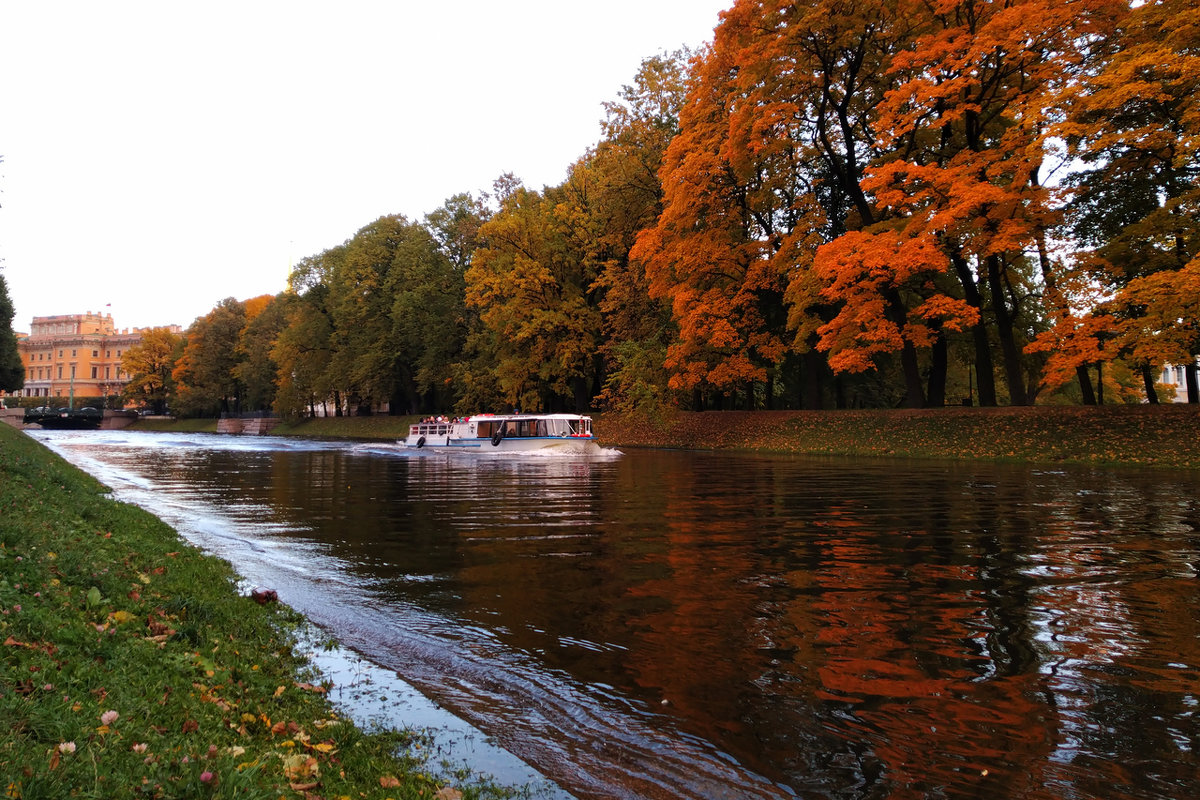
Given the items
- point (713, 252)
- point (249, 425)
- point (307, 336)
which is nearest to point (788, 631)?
point (713, 252)

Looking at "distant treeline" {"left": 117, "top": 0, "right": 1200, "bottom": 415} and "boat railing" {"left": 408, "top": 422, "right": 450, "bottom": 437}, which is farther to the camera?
"boat railing" {"left": 408, "top": 422, "right": 450, "bottom": 437}

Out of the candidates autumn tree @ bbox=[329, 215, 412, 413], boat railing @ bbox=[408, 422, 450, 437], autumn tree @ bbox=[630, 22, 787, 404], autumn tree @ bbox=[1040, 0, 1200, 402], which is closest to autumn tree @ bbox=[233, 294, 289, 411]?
autumn tree @ bbox=[329, 215, 412, 413]

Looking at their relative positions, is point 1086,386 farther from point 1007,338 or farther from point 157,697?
point 157,697

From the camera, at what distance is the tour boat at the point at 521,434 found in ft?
135

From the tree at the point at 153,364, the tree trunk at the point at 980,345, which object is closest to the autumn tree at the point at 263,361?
the tree at the point at 153,364

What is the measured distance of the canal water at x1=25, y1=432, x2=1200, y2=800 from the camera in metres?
5.15

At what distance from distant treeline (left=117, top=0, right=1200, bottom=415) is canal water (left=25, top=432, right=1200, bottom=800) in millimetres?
15274

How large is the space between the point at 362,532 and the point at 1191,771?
45.5ft

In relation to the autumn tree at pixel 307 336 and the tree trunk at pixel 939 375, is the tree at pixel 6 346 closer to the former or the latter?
the autumn tree at pixel 307 336

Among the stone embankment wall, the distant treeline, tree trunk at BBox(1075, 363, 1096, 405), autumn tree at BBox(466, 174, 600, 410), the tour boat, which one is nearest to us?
→ the distant treeline

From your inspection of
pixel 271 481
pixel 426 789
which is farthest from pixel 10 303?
pixel 426 789

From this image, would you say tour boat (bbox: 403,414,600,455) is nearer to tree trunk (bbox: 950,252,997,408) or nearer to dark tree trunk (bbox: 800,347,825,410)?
dark tree trunk (bbox: 800,347,825,410)

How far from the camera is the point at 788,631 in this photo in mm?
8016

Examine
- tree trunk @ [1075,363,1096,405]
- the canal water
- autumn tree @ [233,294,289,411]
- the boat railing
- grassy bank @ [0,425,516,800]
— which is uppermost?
autumn tree @ [233,294,289,411]
